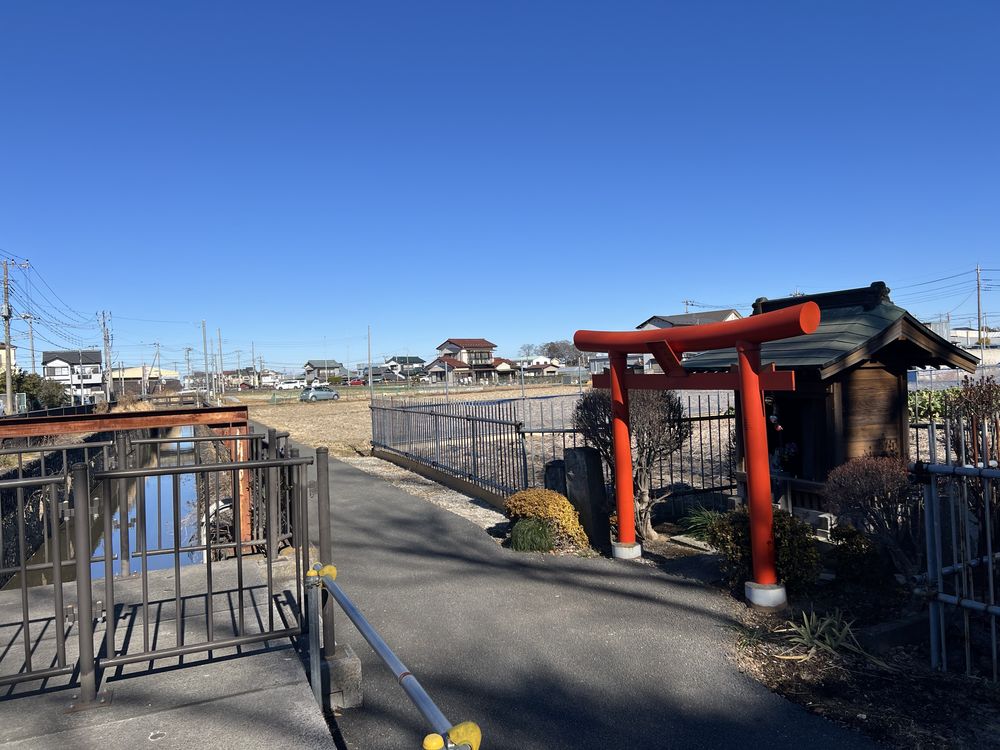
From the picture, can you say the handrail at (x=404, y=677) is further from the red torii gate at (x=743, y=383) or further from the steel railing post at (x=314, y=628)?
the red torii gate at (x=743, y=383)

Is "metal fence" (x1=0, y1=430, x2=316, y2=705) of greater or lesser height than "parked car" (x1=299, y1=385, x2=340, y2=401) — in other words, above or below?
below

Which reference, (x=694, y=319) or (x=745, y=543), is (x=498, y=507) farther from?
(x=694, y=319)

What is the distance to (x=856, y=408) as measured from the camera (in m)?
7.47

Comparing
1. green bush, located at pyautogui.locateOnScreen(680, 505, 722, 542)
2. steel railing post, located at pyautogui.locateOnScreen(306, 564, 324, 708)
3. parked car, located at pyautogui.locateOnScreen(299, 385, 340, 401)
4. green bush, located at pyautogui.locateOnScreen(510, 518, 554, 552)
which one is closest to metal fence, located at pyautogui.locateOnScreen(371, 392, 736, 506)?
green bush, located at pyautogui.locateOnScreen(680, 505, 722, 542)

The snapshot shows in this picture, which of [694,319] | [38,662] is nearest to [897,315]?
[38,662]

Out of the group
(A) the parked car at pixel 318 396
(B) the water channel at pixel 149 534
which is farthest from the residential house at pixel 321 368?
(B) the water channel at pixel 149 534

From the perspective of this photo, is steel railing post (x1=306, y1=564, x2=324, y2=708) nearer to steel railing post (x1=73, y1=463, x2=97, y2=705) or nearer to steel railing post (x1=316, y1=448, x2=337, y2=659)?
steel railing post (x1=316, y1=448, x2=337, y2=659)

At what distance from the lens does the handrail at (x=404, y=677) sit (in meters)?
1.85

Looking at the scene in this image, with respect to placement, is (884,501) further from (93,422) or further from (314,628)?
(93,422)

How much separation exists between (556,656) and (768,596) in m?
2.02

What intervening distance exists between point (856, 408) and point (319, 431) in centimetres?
2488

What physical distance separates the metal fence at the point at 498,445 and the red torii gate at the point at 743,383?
1.58 metres

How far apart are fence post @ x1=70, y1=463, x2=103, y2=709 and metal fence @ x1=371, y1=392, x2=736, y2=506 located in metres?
6.61

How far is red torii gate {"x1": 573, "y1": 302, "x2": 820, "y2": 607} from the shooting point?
5785 millimetres
